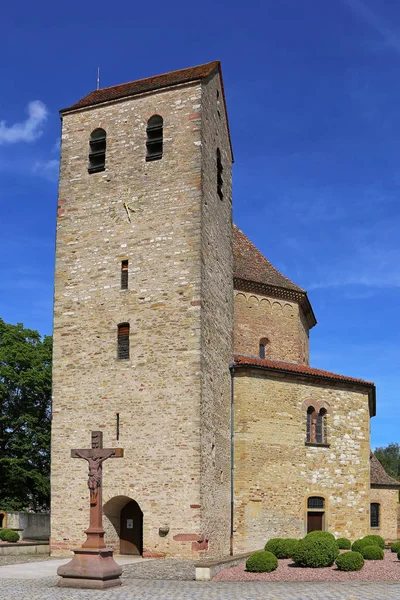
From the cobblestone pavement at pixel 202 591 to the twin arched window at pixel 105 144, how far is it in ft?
50.2

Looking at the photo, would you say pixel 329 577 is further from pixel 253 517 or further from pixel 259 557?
pixel 253 517

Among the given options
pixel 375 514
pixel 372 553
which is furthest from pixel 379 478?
pixel 372 553

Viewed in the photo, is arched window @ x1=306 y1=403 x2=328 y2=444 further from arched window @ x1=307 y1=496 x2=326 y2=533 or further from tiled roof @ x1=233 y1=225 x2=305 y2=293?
tiled roof @ x1=233 y1=225 x2=305 y2=293

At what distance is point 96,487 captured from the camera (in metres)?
16.9

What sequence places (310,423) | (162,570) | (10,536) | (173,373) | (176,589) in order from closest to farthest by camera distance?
(176,589) < (162,570) < (173,373) < (310,423) < (10,536)

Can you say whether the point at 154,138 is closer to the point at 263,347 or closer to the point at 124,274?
the point at 124,274

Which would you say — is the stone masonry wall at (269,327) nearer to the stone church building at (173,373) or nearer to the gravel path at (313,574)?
the stone church building at (173,373)

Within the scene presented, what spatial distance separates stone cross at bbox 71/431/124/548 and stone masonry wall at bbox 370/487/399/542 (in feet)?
77.9

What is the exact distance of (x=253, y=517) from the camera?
1003 inches

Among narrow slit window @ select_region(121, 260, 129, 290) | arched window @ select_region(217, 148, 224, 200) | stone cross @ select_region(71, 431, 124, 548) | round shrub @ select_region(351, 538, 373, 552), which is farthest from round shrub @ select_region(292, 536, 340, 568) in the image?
arched window @ select_region(217, 148, 224, 200)

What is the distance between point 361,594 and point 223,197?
57.2 feet

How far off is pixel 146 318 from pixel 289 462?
830 centimetres

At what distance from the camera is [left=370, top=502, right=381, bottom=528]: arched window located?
36.8 m

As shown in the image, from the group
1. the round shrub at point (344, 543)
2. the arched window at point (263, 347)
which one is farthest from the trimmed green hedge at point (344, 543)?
the arched window at point (263, 347)
